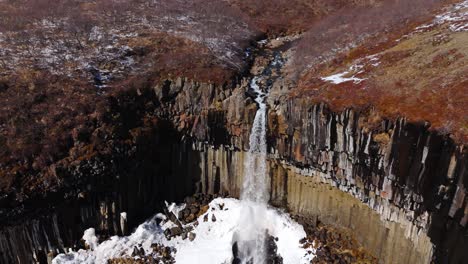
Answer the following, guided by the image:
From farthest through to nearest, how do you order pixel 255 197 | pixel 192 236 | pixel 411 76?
pixel 255 197 < pixel 192 236 < pixel 411 76

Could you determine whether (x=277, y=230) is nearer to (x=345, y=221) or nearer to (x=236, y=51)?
(x=345, y=221)

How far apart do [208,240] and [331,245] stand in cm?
842

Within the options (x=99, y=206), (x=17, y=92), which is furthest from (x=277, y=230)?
(x=17, y=92)

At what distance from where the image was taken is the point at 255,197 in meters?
29.6

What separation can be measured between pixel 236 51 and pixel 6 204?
25501mm

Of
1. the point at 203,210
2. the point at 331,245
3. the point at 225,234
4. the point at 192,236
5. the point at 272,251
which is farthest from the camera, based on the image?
the point at 203,210

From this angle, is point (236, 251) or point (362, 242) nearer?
point (362, 242)

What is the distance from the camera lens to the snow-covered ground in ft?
86.4

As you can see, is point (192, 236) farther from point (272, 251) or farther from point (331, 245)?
point (331, 245)

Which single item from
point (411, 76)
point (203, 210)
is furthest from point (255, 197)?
point (411, 76)

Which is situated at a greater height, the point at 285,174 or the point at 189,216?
the point at 285,174

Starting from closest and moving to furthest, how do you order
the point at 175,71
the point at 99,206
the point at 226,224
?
the point at 99,206
the point at 226,224
the point at 175,71

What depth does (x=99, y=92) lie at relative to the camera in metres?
30.9

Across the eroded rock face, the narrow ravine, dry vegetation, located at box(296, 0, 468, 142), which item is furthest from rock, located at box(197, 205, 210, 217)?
dry vegetation, located at box(296, 0, 468, 142)
